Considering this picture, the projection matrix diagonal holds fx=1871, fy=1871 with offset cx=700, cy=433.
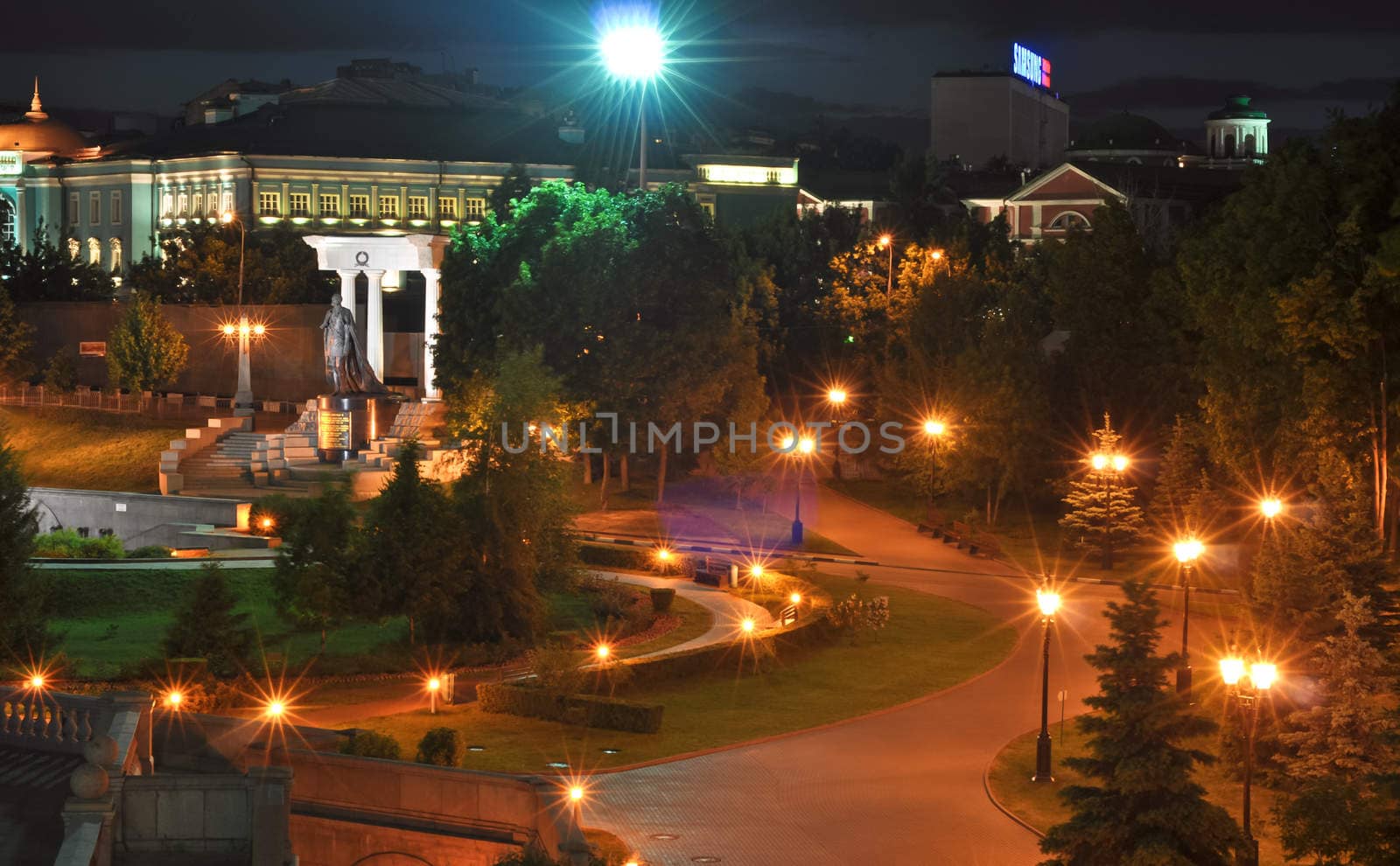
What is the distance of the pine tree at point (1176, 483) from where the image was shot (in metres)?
58.2

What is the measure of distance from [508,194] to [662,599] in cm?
3412

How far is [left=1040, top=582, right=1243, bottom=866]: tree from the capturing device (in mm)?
22938

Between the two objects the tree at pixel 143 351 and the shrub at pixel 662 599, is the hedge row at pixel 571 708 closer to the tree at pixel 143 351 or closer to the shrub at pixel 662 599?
the shrub at pixel 662 599

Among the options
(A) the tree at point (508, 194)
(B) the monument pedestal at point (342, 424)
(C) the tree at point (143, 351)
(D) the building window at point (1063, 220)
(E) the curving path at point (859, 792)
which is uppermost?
(D) the building window at point (1063, 220)

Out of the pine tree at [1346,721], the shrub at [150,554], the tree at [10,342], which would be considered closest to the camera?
the pine tree at [1346,721]

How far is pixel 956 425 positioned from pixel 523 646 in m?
28.3

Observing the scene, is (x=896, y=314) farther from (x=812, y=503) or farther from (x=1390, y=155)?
(x=1390, y=155)

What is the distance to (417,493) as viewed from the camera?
1553 inches

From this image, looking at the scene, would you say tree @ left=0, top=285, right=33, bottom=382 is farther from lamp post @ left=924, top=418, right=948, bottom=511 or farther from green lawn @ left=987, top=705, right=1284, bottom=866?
green lawn @ left=987, top=705, right=1284, bottom=866

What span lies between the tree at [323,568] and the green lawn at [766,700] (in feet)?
14.6

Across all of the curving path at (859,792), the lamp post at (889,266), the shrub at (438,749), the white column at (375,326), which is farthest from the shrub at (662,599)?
the lamp post at (889,266)

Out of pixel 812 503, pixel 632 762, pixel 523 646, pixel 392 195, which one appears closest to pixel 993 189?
pixel 392 195

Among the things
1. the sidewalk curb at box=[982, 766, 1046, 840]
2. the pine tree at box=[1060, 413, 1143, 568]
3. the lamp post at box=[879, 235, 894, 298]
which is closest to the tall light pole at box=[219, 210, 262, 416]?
the lamp post at box=[879, 235, 894, 298]

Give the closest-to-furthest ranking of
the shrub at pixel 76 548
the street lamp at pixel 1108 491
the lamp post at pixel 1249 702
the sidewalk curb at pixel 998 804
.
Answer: the lamp post at pixel 1249 702
the sidewalk curb at pixel 998 804
the shrub at pixel 76 548
the street lamp at pixel 1108 491
